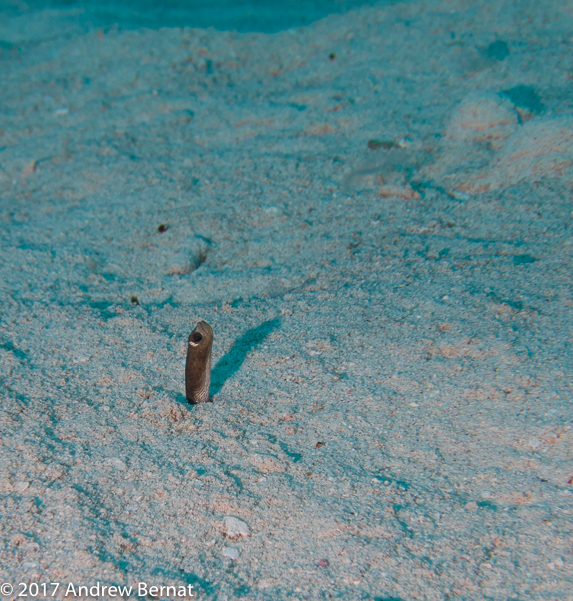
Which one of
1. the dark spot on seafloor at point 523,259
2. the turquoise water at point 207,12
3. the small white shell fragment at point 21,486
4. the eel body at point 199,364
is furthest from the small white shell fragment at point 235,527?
the turquoise water at point 207,12

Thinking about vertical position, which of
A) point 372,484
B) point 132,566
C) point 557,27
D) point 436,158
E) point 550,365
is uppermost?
point 557,27

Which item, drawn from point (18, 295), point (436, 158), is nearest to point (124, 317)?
point (18, 295)

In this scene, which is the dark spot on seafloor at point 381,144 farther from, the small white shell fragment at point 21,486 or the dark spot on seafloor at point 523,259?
the small white shell fragment at point 21,486

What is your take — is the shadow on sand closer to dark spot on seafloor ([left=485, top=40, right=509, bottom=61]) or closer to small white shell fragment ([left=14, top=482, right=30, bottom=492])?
small white shell fragment ([left=14, top=482, right=30, bottom=492])

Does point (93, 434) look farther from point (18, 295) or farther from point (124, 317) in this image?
point (18, 295)

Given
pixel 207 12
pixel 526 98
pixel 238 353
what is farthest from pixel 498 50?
pixel 207 12

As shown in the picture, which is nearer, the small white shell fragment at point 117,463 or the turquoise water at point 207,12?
the small white shell fragment at point 117,463

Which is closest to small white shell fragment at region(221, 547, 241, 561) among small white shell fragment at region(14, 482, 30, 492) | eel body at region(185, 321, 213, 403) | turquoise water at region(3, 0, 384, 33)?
eel body at region(185, 321, 213, 403)
